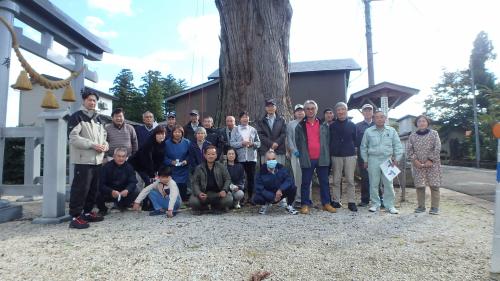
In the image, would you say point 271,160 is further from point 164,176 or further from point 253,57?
point 253,57

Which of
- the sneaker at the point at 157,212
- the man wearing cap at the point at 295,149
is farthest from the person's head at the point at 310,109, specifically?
the sneaker at the point at 157,212

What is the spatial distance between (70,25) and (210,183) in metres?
4.49

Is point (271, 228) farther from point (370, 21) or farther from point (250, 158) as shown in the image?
point (370, 21)

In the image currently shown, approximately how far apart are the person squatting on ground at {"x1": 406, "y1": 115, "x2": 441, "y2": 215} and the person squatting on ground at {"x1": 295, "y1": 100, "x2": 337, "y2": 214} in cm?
142

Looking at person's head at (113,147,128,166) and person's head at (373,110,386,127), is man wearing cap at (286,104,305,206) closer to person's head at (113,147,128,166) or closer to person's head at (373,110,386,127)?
person's head at (373,110,386,127)

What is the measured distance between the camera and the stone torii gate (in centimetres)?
453

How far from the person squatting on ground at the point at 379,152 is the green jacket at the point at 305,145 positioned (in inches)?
25.2

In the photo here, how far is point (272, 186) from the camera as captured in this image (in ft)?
16.5

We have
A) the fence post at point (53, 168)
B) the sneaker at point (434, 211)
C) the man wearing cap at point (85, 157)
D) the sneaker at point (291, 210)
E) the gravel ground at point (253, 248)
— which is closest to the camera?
the gravel ground at point (253, 248)

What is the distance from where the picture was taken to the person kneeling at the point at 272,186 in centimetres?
493

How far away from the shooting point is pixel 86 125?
448 cm

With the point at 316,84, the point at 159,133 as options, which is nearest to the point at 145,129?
the point at 159,133

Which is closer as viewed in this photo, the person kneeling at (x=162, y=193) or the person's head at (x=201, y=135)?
the person kneeling at (x=162, y=193)

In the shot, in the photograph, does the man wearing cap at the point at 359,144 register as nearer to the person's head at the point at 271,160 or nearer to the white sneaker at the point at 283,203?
the white sneaker at the point at 283,203
